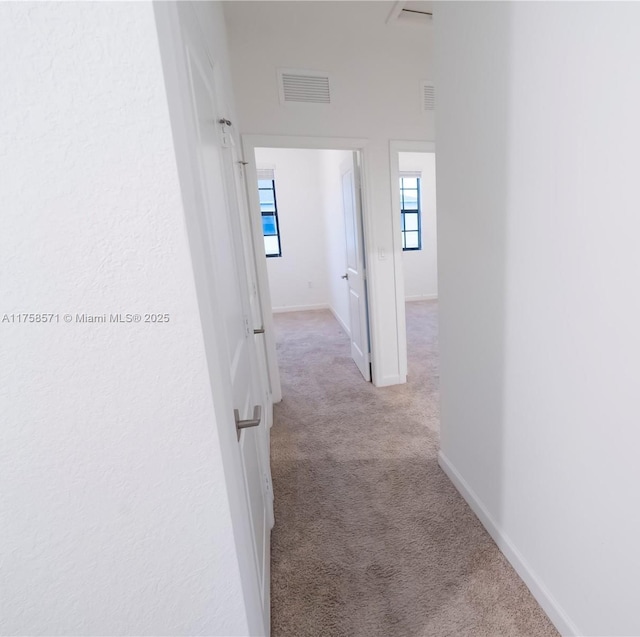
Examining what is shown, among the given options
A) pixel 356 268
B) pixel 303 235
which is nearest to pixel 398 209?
pixel 356 268

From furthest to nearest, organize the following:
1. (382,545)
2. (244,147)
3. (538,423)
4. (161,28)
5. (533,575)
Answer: (244,147), (382,545), (533,575), (538,423), (161,28)

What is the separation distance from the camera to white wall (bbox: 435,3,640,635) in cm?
78

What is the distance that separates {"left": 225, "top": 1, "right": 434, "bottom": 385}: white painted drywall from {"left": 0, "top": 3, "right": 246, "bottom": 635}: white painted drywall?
2.07 meters

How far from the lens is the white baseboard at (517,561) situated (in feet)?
3.52

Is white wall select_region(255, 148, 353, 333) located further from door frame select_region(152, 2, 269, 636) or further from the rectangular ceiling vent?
door frame select_region(152, 2, 269, 636)

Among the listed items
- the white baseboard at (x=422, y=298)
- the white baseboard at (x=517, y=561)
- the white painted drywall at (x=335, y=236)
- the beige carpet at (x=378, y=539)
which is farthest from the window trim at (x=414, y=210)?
the white baseboard at (x=517, y=561)

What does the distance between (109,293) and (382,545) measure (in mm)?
1506

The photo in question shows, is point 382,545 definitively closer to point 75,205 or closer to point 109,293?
point 109,293

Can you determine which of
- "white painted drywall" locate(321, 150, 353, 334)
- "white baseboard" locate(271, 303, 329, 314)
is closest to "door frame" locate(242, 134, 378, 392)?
"white painted drywall" locate(321, 150, 353, 334)

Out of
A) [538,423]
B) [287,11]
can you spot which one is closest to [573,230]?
[538,423]

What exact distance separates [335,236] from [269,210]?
1.70 m

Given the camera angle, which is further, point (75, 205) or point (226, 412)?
point (226, 412)

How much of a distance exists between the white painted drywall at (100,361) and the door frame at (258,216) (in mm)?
1942

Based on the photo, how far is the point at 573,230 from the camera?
2.90 ft
